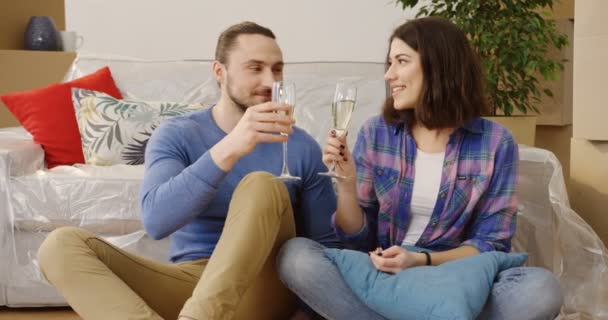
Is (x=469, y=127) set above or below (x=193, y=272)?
above

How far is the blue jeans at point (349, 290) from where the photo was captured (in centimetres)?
158

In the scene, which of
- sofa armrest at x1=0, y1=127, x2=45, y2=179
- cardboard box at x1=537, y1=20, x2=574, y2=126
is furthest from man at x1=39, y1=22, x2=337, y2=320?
cardboard box at x1=537, y1=20, x2=574, y2=126

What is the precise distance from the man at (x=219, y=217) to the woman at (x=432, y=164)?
0.38ft

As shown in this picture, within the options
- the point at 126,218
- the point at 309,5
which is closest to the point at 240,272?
the point at 126,218

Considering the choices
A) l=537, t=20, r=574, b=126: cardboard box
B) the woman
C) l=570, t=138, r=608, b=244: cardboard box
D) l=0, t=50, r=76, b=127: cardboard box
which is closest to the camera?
the woman

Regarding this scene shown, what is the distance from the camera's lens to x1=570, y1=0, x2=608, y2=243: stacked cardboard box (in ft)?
7.68

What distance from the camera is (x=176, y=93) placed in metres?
2.98

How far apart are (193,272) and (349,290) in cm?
32

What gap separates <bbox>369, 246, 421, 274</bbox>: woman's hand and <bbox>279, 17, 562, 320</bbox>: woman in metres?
0.07

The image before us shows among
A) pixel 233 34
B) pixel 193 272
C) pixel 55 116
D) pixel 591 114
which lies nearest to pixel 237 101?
pixel 233 34

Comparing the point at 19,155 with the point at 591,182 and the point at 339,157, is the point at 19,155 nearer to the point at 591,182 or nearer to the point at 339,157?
the point at 339,157

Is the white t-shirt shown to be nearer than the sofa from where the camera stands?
Yes

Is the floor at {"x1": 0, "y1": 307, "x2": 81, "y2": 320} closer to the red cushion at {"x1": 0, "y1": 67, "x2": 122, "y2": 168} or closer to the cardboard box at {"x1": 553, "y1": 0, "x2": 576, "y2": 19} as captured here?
the red cushion at {"x1": 0, "y1": 67, "x2": 122, "y2": 168}

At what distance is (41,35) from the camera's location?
14.0 feet
